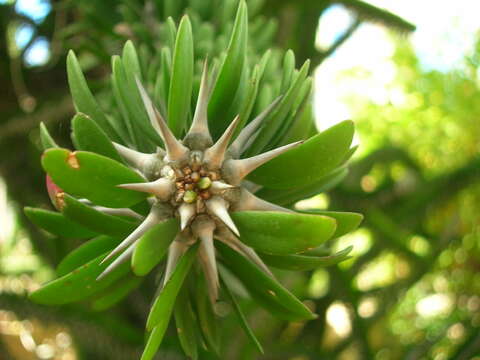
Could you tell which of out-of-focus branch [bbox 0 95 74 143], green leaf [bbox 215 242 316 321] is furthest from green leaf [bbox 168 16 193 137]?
out-of-focus branch [bbox 0 95 74 143]

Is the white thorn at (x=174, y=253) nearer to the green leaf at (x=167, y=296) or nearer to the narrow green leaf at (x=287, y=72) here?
the green leaf at (x=167, y=296)

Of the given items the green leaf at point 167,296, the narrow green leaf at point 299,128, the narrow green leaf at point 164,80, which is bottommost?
the green leaf at point 167,296

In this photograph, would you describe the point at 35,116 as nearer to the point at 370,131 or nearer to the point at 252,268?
the point at 252,268

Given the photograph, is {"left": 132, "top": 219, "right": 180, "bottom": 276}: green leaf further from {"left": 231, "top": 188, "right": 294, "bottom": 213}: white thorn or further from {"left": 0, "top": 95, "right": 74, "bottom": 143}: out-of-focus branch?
{"left": 0, "top": 95, "right": 74, "bottom": 143}: out-of-focus branch

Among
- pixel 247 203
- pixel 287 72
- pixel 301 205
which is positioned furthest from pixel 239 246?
pixel 301 205

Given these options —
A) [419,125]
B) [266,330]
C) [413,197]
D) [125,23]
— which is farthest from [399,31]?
[419,125]

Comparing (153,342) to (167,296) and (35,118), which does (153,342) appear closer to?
(167,296)

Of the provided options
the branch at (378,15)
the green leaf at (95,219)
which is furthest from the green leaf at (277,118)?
the branch at (378,15)
